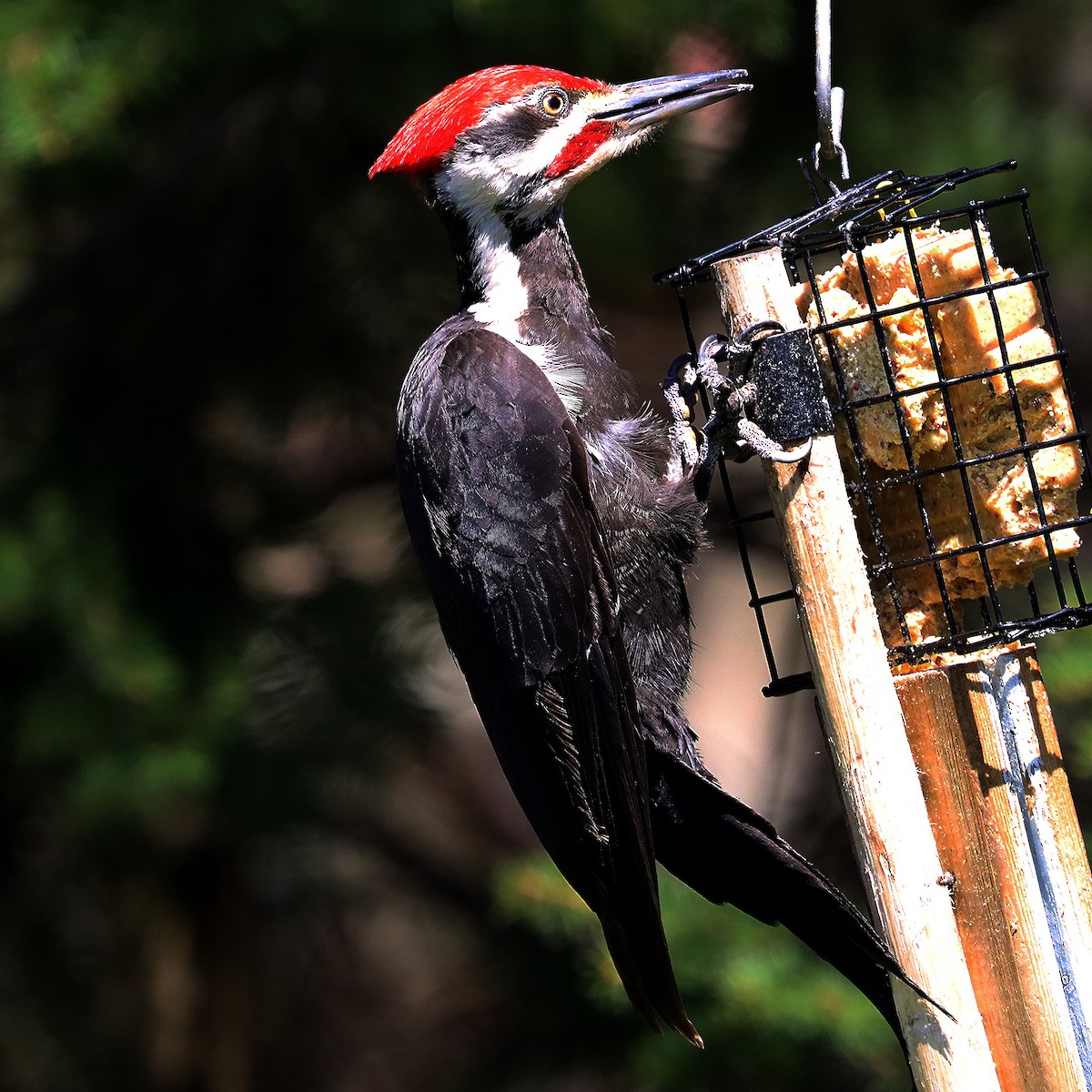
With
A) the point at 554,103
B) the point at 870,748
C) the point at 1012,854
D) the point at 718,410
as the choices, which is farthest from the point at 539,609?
the point at 554,103

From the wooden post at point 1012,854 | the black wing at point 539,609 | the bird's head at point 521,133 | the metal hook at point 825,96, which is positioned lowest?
the wooden post at point 1012,854

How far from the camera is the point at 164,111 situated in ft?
11.8

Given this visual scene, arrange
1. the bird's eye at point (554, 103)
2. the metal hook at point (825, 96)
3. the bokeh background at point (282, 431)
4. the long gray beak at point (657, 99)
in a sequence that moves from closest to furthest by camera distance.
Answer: the metal hook at point (825, 96) → the long gray beak at point (657, 99) → the bird's eye at point (554, 103) → the bokeh background at point (282, 431)

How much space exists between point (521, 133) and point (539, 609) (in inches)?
35.8

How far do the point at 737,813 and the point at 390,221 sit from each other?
6.63ft

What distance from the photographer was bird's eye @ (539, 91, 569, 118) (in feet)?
8.68

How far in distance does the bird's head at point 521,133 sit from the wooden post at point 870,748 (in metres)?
0.79

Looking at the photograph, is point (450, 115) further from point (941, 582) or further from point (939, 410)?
point (941, 582)

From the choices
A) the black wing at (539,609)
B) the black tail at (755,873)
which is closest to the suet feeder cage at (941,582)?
the black tail at (755,873)

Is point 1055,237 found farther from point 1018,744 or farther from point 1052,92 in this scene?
point 1018,744

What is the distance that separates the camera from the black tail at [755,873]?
2006mm

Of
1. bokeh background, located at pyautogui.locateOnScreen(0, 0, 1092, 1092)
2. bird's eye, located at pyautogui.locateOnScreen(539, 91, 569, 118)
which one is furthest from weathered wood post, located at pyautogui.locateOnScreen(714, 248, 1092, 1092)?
bokeh background, located at pyautogui.locateOnScreen(0, 0, 1092, 1092)

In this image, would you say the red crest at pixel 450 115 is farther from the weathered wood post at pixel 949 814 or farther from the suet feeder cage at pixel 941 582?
the weathered wood post at pixel 949 814

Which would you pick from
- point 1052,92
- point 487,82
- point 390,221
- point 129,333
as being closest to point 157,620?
point 129,333
